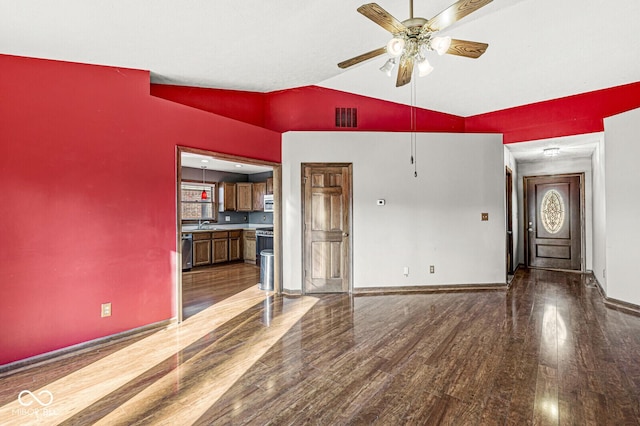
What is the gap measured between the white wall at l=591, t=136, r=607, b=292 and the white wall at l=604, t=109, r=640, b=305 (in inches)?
10.7

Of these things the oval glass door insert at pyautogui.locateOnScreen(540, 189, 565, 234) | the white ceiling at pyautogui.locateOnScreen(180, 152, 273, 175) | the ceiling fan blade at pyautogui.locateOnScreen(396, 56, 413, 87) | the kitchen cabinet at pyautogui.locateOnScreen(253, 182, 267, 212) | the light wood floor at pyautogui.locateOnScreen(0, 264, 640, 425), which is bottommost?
the light wood floor at pyautogui.locateOnScreen(0, 264, 640, 425)

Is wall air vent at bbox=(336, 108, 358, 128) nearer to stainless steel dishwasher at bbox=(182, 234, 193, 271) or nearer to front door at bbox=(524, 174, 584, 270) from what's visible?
stainless steel dishwasher at bbox=(182, 234, 193, 271)

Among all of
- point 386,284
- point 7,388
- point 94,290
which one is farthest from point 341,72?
point 7,388

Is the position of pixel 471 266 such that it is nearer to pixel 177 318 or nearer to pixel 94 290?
pixel 177 318

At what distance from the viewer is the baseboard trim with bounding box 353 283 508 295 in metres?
4.81

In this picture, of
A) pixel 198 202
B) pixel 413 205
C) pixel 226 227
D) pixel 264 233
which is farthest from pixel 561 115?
pixel 198 202

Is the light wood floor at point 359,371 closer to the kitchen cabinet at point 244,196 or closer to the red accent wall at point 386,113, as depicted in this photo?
the red accent wall at point 386,113

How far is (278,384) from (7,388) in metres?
2.04

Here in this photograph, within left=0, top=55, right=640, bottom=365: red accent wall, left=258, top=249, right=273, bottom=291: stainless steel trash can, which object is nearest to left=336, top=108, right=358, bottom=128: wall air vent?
left=0, top=55, right=640, bottom=365: red accent wall

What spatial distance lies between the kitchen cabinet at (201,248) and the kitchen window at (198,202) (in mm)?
806

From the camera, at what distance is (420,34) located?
2.36 metres

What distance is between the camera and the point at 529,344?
118 inches

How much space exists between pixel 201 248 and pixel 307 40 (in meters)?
4.98

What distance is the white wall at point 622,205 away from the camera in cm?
394
